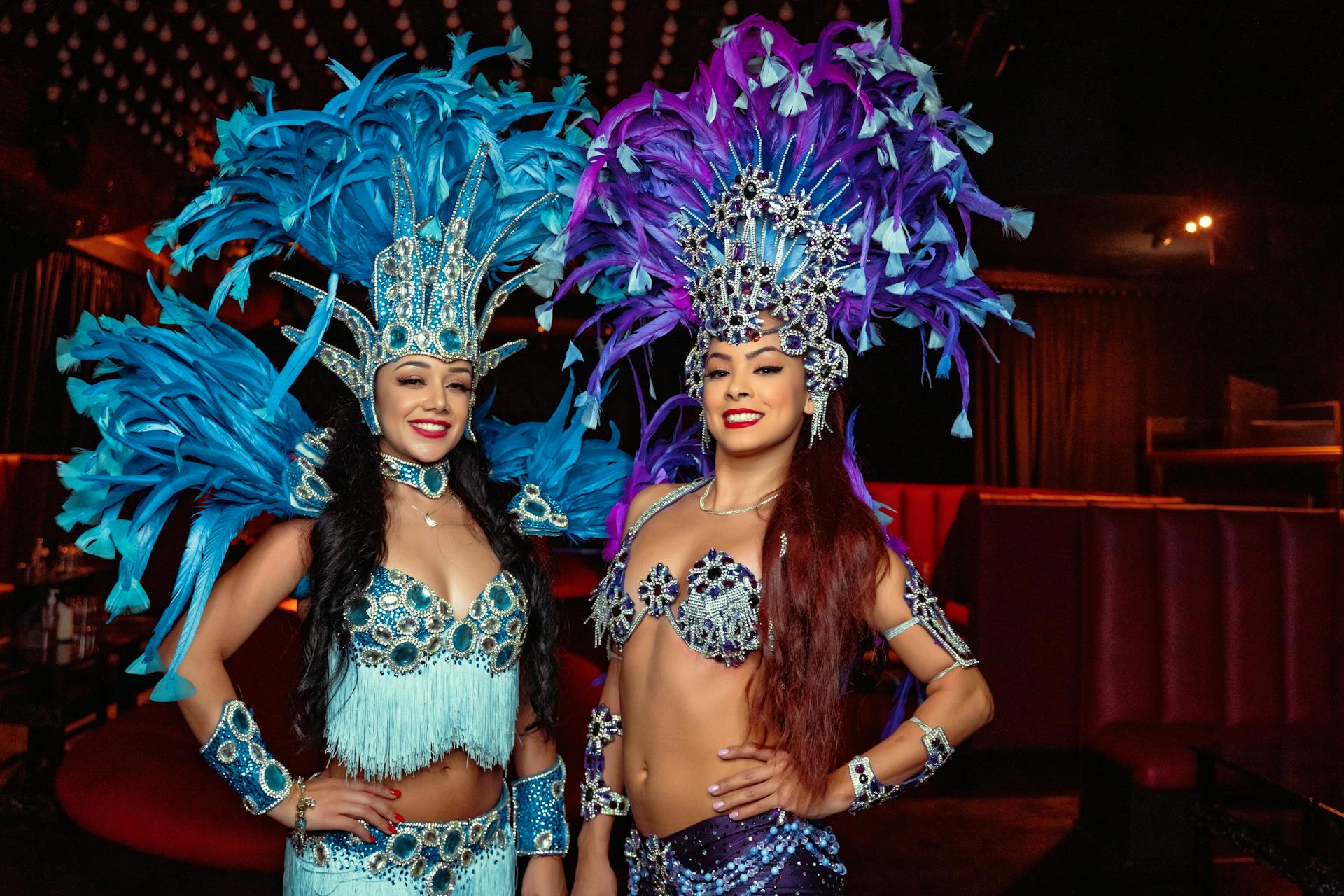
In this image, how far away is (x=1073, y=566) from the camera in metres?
4.72

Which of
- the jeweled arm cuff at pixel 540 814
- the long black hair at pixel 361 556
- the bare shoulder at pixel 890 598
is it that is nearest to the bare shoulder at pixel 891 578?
the bare shoulder at pixel 890 598

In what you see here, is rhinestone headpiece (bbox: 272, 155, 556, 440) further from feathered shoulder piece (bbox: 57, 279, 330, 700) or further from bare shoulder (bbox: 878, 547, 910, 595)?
bare shoulder (bbox: 878, 547, 910, 595)

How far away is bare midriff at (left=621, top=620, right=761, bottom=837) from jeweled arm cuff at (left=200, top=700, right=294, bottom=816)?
0.64m

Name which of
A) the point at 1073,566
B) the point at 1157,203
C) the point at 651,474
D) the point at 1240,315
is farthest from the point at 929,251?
the point at 1240,315

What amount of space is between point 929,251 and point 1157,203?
681cm

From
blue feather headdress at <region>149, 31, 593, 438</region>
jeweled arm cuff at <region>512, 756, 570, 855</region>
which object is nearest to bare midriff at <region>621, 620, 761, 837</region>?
jeweled arm cuff at <region>512, 756, 570, 855</region>

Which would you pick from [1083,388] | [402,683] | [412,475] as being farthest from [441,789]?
[1083,388]

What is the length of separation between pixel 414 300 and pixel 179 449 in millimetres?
505

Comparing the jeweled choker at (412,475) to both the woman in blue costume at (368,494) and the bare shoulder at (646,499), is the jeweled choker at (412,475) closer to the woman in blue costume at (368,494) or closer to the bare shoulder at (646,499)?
the woman in blue costume at (368,494)

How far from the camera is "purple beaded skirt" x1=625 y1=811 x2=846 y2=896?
70.2 inches

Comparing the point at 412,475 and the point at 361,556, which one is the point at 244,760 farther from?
the point at 412,475

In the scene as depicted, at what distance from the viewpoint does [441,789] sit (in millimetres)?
1947

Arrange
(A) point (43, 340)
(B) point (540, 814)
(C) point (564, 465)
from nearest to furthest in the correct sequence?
(B) point (540, 814) < (C) point (564, 465) < (A) point (43, 340)

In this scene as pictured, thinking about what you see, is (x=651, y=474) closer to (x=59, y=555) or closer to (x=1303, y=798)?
(x=1303, y=798)
